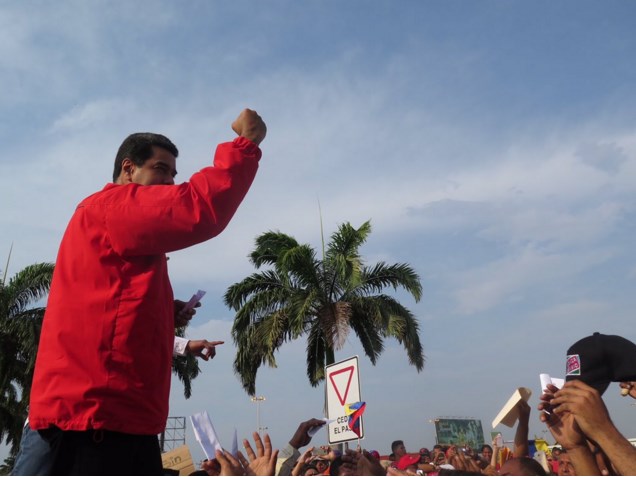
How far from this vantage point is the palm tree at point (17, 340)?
70.1 ft

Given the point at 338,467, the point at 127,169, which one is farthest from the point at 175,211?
the point at 338,467

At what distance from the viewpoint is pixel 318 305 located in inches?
786

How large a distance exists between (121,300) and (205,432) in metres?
1.39

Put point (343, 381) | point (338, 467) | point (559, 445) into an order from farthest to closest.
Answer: point (343, 381)
point (338, 467)
point (559, 445)

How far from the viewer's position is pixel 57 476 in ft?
6.46

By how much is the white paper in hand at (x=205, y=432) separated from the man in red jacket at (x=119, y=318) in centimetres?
104

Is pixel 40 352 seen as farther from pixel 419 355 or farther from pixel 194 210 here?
pixel 419 355

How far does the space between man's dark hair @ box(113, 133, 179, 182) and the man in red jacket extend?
0.21m

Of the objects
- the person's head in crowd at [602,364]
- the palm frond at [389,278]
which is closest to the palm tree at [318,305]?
the palm frond at [389,278]

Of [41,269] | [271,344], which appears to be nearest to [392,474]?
[271,344]

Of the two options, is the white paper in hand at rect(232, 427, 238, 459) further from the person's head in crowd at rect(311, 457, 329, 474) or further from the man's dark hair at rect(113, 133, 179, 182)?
the person's head in crowd at rect(311, 457, 329, 474)

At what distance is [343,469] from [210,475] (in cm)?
155

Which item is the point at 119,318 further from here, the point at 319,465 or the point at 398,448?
the point at 398,448

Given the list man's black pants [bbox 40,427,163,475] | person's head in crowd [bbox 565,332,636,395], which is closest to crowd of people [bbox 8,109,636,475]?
man's black pants [bbox 40,427,163,475]
